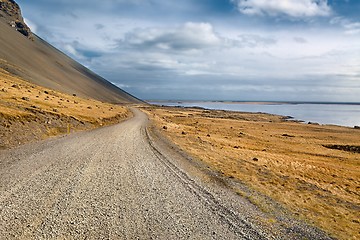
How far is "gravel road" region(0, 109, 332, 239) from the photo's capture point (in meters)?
9.60

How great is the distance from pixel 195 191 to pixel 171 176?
9.85 feet

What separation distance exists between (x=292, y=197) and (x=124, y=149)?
1551cm

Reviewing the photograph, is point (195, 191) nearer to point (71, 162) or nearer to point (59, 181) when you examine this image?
point (59, 181)

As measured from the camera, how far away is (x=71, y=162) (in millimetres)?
19438

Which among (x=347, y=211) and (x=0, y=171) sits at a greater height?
(x=0, y=171)

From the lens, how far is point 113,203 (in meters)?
12.1

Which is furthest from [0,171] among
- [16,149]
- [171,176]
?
[171,176]

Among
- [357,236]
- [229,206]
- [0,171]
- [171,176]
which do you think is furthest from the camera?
[171,176]

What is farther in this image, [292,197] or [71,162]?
[71,162]

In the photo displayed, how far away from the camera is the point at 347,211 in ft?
44.6

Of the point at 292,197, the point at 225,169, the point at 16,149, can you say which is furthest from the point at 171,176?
the point at 16,149

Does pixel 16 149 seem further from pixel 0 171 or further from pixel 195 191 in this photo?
pixel 195 191

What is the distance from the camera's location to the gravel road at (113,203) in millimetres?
9602

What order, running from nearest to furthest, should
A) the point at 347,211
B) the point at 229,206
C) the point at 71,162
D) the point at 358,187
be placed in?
the point at 229,206, the point at 347,211, the point at 71,162, the point at 358,187
